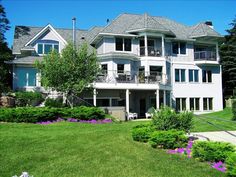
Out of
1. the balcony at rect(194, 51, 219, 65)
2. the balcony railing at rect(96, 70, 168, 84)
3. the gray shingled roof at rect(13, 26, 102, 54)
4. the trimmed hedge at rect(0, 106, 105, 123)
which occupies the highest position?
the gray shingled roof at rect(13, 26, 102, 54)

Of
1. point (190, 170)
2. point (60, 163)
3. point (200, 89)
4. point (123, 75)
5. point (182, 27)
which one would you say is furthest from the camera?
point (182, 27)

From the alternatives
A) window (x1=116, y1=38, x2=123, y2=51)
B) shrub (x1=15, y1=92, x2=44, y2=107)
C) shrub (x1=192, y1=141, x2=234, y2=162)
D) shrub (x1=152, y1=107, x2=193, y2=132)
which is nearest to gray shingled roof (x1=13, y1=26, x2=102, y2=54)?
window (x1=116, y1=38, x2=123, y2=51)

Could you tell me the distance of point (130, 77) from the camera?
3183cm

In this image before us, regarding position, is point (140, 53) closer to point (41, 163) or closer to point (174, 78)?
point (174, 78)

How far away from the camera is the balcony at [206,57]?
3712 centimetres

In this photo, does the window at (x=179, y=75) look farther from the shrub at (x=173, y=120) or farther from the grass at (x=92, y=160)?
the grass at (x=92, y=160)

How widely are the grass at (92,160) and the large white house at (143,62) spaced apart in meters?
16.5

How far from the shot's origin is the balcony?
37125 mm

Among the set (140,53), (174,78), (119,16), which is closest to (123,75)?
(140,53)

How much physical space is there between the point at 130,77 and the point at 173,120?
63.9 feet

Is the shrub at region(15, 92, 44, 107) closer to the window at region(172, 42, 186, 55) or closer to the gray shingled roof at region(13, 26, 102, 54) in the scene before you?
the gray shingled roof at region(13, 26, 102, 54)

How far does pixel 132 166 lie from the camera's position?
28.3ft

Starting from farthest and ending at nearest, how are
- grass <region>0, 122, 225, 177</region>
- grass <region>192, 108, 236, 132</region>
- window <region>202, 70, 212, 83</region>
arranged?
window <region>202, 70, 212, 83</region> < grass <region>192, 108, 236, 132</region> < grass <region>0, 122, 225, 177</region>

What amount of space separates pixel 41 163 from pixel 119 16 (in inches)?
1237
